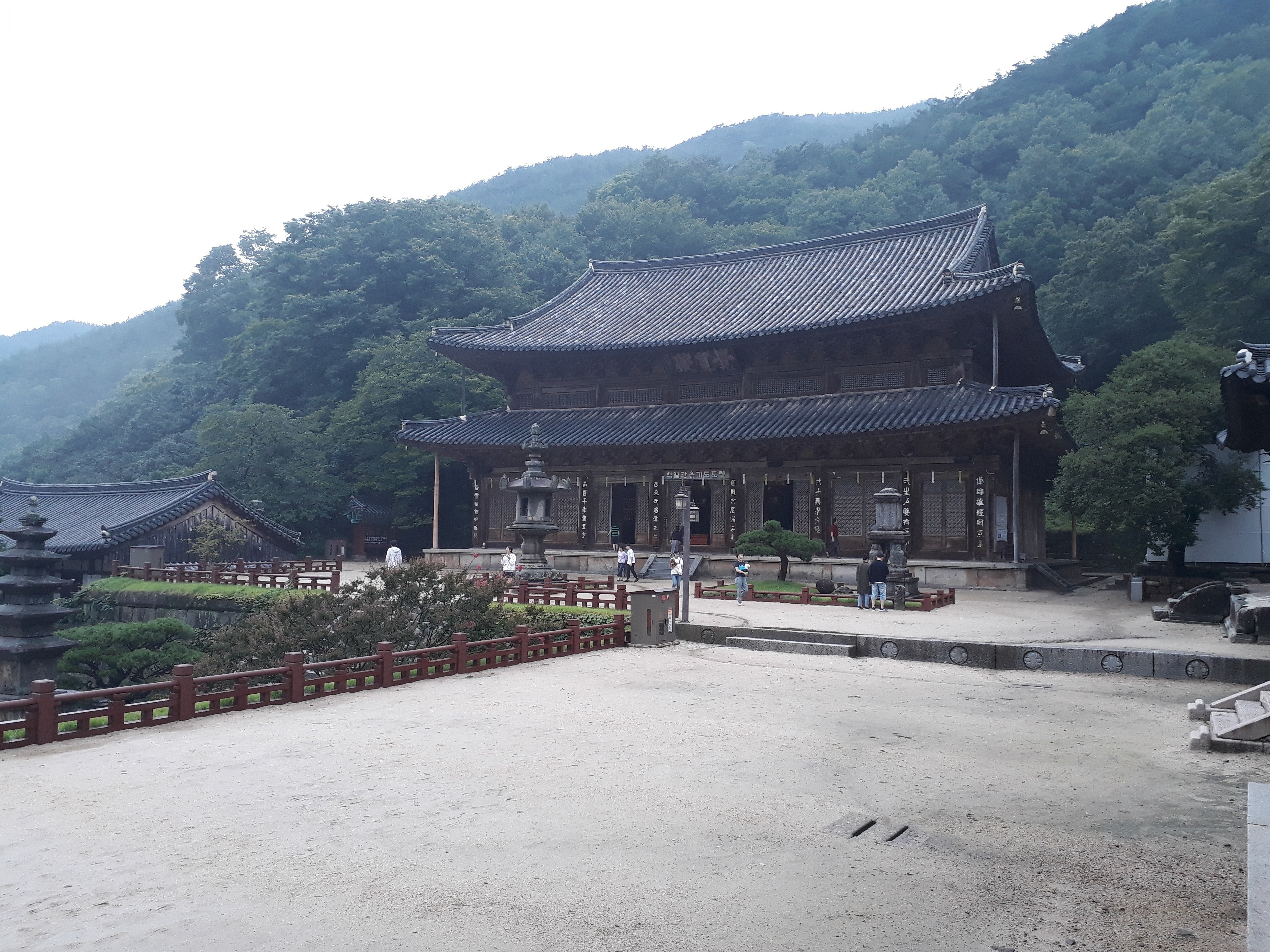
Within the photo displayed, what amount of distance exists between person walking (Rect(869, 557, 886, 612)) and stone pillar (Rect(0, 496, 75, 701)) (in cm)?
1790

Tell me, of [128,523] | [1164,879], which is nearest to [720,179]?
[128,523]

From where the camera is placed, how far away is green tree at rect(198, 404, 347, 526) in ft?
135

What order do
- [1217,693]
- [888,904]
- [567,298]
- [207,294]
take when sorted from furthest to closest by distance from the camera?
[207,294], [567,298], [1217,693], [888,904]

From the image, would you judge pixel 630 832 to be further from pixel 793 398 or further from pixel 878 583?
pixel 793 398

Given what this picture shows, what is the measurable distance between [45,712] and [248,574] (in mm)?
18816

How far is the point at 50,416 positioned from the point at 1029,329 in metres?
110

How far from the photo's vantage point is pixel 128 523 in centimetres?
3017

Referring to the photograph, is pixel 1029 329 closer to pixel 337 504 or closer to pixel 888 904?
pixel 888 904

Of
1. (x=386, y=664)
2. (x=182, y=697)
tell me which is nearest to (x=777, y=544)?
(x=386, y=664)

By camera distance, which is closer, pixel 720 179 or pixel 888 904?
pixel 888 904

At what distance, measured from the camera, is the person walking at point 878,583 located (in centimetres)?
2103

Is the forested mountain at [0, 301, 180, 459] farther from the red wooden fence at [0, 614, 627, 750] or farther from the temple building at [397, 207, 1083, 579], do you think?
the red wooden fence at [0, 614, 627, 750]

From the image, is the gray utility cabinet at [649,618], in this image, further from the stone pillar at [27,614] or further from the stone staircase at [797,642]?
the stone pillar at [27,614]

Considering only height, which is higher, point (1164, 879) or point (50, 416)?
point (50, 416)
